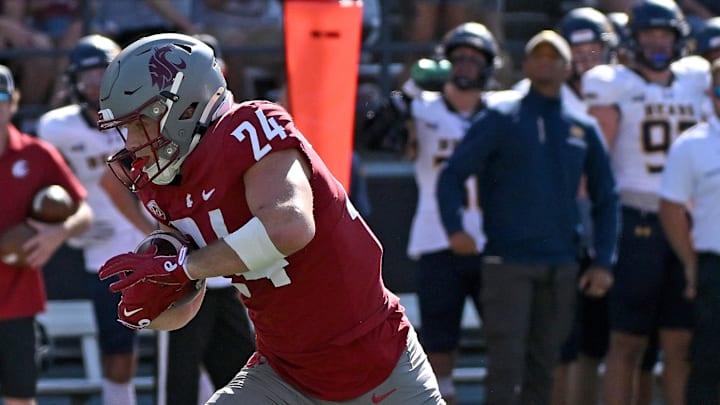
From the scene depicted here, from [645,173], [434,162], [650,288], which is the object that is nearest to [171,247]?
[434,162]

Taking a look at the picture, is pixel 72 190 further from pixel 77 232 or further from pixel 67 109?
pixel 67 109

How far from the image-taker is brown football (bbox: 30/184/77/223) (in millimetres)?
6121

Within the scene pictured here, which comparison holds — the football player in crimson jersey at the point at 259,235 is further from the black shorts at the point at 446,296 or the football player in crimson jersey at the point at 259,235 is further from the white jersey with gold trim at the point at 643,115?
the white jersey with gold trim at the point at 643,115

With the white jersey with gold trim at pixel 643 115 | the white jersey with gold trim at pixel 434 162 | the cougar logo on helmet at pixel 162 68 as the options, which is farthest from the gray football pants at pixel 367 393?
the white jersey with gold trim at pixel 643 115

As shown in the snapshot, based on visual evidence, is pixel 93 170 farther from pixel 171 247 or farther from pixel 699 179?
pixel 171 247

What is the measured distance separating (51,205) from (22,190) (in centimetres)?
14

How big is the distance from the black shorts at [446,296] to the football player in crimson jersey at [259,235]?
2.60m

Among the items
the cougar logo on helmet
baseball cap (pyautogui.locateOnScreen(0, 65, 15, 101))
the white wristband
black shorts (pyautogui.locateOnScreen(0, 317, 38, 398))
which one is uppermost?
the cougar logo on helmet

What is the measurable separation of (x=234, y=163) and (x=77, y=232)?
2.87m

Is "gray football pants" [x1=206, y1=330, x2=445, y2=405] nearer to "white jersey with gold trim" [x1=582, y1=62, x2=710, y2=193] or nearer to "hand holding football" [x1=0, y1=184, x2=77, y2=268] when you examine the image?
"hand holding football" [x1=0, y1=184, x2=77, y2=268]

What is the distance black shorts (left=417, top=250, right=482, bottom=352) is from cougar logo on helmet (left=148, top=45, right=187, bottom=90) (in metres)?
3.12

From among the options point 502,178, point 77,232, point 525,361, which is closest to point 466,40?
point 502,178

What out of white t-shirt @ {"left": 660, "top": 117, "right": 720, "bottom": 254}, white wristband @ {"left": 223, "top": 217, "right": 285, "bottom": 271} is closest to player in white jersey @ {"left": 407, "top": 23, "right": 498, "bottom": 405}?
white t-shirt @ {"left": 660, "top": 117, "right": 720, "bottom": 254}

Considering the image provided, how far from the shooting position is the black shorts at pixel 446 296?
6551 millimetres
